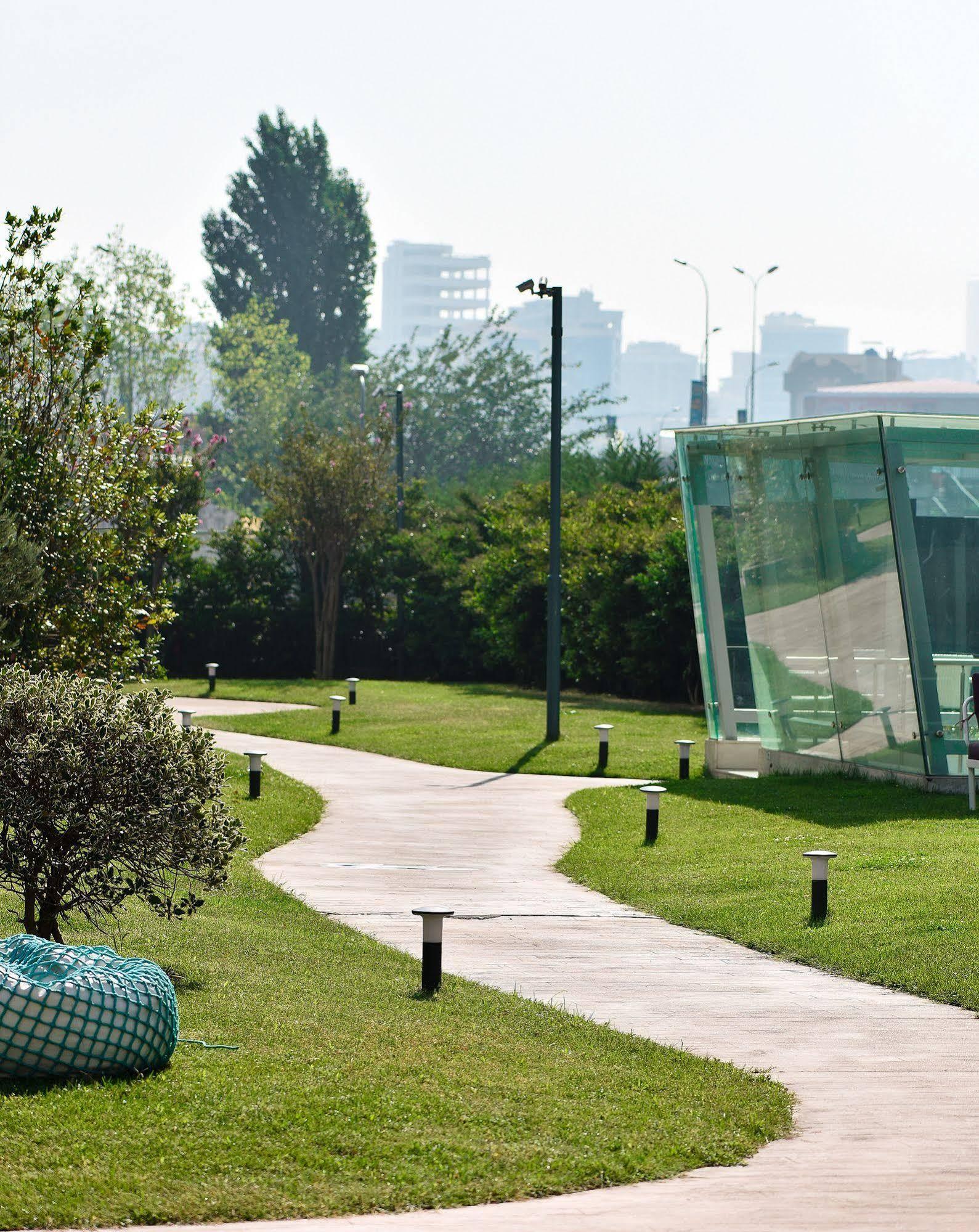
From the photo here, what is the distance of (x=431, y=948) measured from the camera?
8.22 metres

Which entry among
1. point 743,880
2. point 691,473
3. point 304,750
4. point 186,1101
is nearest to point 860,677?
point 691,473

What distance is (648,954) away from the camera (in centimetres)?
970

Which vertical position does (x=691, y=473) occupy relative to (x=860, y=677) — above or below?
above

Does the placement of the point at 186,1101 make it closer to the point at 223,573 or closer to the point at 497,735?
the point at 497,735

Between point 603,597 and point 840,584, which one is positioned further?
point 603,597

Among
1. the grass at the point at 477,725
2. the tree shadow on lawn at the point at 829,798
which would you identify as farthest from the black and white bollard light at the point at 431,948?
the grass at the point at 477,725

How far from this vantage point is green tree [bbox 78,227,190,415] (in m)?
63.0

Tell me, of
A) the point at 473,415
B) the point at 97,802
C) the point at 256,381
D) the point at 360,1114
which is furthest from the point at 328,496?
the point at 256,381

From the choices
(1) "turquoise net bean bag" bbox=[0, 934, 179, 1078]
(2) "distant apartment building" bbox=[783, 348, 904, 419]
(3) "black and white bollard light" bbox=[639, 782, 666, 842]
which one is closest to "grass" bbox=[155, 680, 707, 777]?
(3) "black and white bollard light" bbox=[639, 782, 666, 842]

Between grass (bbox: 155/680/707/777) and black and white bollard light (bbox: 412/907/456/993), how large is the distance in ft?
37.5

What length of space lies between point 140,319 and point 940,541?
5176cm

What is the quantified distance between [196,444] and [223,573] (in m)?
3.16

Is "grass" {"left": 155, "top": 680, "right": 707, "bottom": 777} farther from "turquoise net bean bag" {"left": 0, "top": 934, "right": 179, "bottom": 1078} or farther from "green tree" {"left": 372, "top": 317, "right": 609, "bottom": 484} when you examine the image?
"green tree" {"left": 372, "top": 317, "right": 609, "bottom": 484}

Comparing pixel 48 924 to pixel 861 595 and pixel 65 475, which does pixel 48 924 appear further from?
pixel 861 595
